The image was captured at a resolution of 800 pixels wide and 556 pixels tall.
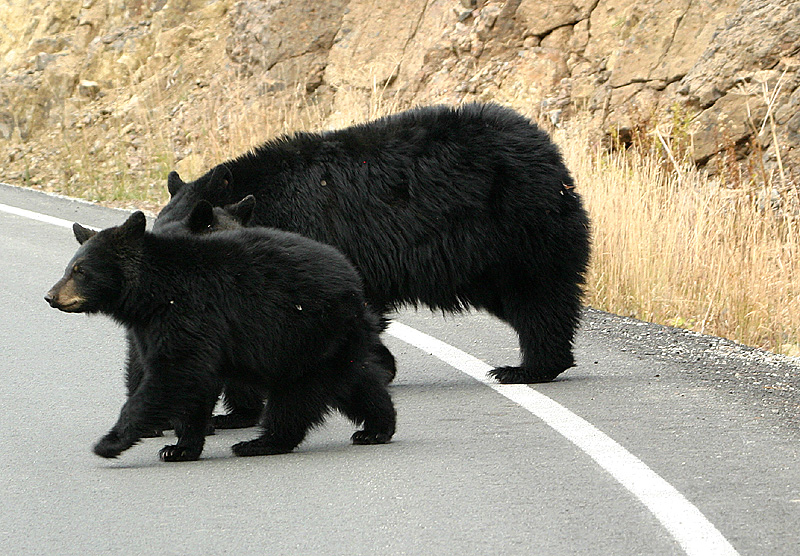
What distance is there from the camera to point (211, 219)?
6.51 metres

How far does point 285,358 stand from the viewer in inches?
221

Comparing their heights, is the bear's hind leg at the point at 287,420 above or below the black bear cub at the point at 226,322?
below

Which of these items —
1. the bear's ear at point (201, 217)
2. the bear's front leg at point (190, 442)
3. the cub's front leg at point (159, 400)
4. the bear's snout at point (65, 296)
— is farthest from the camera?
the bear's ear at point (201, 217)

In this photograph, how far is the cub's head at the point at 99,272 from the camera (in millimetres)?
5578

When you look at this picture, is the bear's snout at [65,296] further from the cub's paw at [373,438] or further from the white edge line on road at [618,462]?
the white edge line on road at [618,462]

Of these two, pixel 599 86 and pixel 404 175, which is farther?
pixel 599 86

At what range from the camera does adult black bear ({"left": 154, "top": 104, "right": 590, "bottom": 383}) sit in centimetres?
721

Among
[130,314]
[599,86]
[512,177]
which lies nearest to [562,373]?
[512,177]

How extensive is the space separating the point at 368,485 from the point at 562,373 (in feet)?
8.58

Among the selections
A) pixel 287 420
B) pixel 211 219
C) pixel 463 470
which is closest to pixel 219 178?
pixel 211 219

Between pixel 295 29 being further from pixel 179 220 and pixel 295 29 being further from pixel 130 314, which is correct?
pixel 130 314

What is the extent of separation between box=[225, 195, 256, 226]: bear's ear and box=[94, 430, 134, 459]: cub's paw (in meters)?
1.66

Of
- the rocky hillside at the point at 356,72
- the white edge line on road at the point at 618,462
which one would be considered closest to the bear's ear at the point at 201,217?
the white edge line on road at the point at 618,462

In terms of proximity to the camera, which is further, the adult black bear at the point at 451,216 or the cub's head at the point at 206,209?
the adult black bear at the point at 451,216
